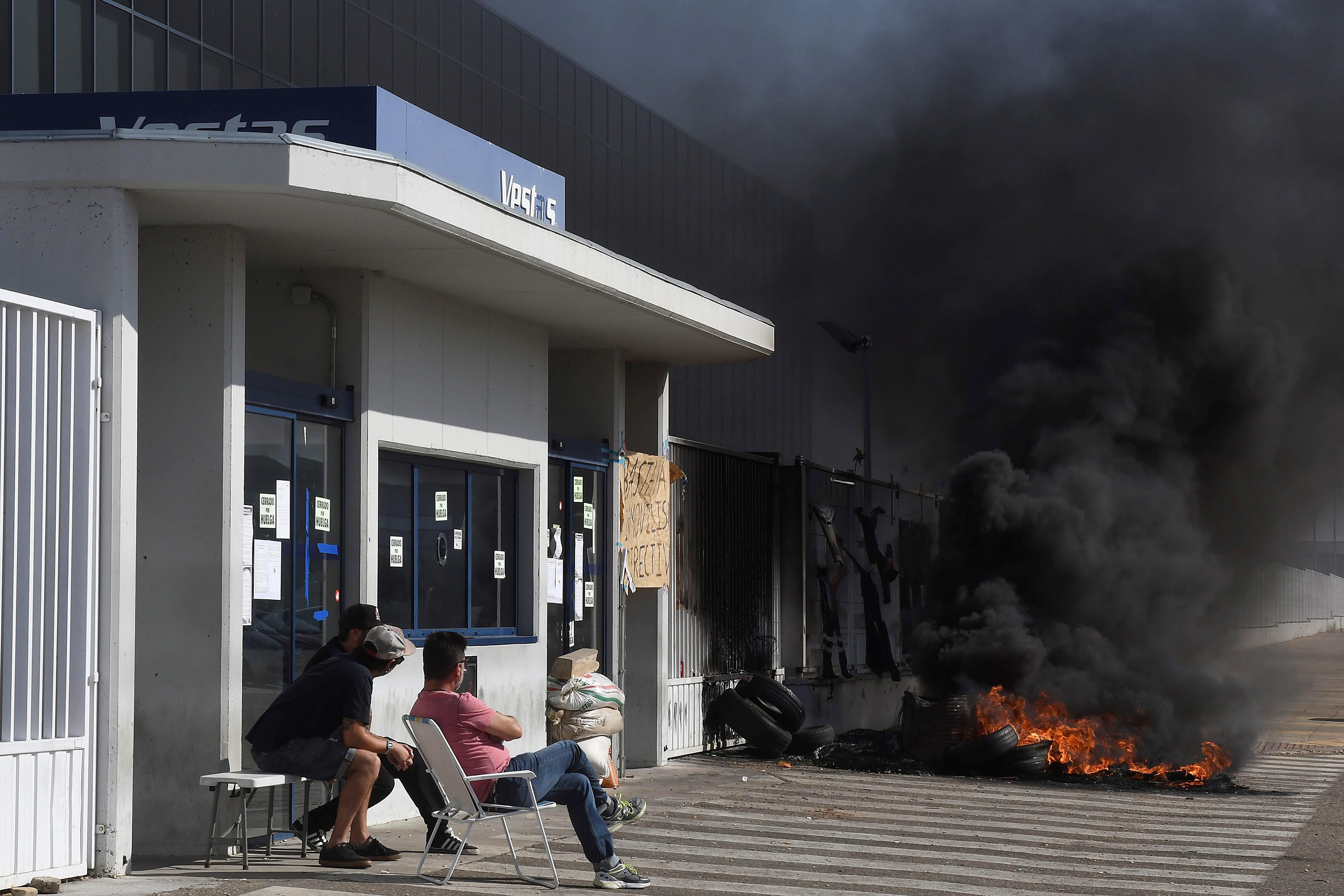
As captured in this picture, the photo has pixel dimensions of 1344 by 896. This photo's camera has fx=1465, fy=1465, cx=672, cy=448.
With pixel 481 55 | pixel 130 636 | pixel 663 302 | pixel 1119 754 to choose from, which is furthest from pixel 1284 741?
pixel 481 55

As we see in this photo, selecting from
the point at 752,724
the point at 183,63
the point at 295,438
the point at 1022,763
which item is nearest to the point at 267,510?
the point at 295,438

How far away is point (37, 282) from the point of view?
751 cm

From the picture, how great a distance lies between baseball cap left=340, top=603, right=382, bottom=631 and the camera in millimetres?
8109

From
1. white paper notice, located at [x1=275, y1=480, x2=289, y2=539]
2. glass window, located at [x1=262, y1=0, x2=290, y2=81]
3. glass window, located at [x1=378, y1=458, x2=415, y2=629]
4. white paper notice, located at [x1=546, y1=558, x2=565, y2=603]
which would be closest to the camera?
white paper notice, located at [x1=275, y1=480, x2=289, y2=539]

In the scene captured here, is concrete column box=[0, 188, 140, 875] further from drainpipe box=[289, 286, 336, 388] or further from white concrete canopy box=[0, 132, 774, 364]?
drainpipe box=[289, 286, 336, 388]

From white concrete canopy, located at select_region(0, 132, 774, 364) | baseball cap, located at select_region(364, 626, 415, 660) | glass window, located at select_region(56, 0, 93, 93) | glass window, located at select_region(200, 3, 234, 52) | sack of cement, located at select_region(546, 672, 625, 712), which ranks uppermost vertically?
Answer: glass window, located at select_region(200, 3, 234, 52)

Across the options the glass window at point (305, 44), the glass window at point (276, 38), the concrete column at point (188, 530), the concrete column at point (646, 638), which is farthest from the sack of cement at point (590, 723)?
the glass window at point (305, 44)

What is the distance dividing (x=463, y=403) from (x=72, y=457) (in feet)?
12.1

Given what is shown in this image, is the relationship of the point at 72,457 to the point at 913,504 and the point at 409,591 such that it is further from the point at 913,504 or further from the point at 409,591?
the point at 913,504

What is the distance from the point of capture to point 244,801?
7840 millimetres

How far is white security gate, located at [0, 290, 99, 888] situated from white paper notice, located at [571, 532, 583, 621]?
18.9 ft

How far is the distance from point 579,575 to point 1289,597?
159 ft

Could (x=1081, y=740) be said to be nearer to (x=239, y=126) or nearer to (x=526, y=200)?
(x=526, y=200)

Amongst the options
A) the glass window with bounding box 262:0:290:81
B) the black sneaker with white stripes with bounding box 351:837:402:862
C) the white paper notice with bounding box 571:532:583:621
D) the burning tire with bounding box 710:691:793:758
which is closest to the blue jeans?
the black sneaker with white stripes with bounding box 351:837:402:862
